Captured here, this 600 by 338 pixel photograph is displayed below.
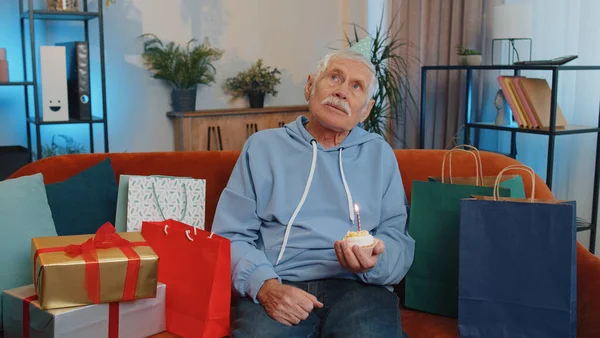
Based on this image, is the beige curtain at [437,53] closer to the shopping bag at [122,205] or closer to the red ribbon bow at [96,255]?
the shopping bag at [122,205]

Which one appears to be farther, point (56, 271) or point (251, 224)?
point (251, 224)

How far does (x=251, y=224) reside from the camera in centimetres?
186

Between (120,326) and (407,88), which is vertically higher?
(407,88)

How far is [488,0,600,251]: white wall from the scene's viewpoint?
3252 mm

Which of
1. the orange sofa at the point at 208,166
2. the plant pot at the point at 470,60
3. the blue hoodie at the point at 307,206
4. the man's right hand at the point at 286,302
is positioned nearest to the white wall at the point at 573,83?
the plant pot at the point at 470,60

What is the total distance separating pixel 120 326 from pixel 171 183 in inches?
19.5

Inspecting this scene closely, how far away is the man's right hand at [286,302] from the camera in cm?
162

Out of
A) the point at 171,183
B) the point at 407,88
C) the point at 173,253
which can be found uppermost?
the point at 407,88

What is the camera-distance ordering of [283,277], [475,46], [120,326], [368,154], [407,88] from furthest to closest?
[407,88]
[475,46]
[368,154]
[283,277]
[120,326]

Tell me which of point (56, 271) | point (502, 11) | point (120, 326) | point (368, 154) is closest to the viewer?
point (56, 271)

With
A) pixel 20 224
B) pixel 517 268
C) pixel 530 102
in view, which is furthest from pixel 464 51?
pixel 20 224

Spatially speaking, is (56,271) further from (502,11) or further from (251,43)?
(251,43)

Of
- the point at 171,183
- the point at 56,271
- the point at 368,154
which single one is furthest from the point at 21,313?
the point at 368,154

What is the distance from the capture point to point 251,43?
14.5ft
